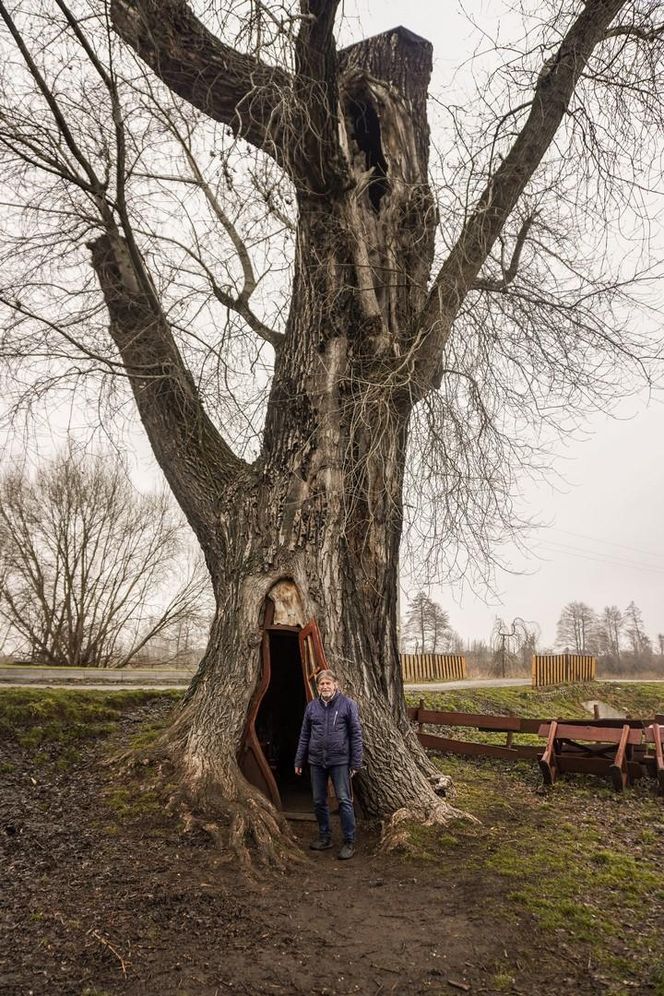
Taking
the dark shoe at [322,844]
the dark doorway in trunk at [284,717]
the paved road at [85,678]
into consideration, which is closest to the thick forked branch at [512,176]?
the dark doorway in trunk at [284,717]

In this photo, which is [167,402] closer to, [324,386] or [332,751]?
[324,386]

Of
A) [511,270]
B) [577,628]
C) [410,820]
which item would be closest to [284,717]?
[410,820]

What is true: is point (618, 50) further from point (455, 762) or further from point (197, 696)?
point (455, 762)

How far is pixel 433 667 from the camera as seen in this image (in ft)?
80.0

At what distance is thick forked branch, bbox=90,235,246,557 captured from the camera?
7390 mm

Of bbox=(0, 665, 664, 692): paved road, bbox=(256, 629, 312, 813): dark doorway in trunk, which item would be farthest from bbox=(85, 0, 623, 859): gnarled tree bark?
bbox=(0, 665, 664, 692): paved road

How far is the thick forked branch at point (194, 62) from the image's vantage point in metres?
6.47

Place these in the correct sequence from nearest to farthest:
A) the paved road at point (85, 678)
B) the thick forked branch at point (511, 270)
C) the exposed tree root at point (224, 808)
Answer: the exposed tree root at point (224, 808)
the thick forked branch at point (511, 270)
the paved road at point (85, 678)

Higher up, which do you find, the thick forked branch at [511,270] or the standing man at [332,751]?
the thick forked branch at [511,270]

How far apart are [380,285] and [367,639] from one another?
3.70 metres

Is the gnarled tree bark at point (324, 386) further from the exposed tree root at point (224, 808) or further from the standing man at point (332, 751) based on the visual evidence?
the standing man at point (332, 751)

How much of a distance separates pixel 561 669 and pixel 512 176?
796 inches

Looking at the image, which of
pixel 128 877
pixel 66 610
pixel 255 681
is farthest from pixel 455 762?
pixel 66 610

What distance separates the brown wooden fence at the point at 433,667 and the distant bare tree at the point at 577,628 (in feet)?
150
